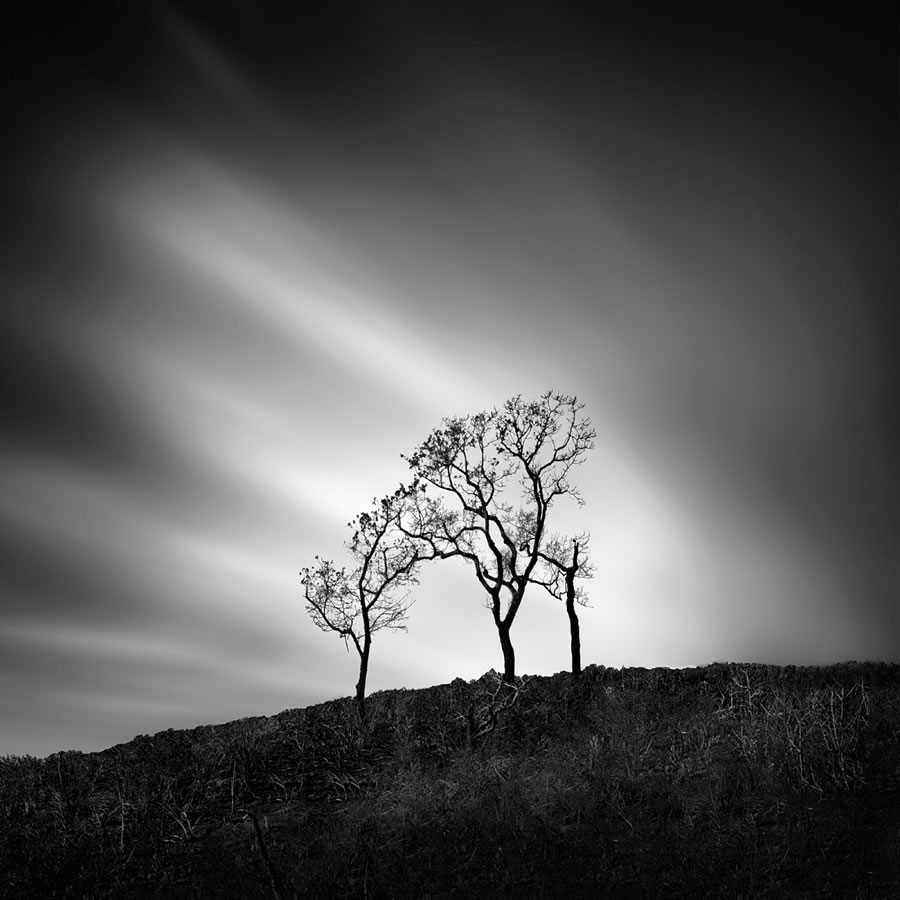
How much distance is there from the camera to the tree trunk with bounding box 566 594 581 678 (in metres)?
32.0

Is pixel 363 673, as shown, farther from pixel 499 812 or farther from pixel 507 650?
pixel 499 812

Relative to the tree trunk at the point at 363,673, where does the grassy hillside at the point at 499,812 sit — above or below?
below

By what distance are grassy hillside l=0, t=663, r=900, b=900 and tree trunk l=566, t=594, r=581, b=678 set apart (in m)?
11.0

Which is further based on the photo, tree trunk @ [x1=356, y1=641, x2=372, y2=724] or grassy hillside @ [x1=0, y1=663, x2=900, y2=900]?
tree trunk @ [x1=356, y1=641, x2=372, y2=724]

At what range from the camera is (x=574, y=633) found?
3328 centimetres

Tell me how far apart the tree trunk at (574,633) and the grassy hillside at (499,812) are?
1102 cm

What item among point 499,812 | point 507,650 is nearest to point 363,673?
point 507,650

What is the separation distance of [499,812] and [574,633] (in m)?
20.5

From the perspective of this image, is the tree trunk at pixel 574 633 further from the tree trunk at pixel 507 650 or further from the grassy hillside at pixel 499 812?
the grassy hillside at pixel 499 812

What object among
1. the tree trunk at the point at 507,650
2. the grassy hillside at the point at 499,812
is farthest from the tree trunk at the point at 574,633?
the grassy hillside at the point at 499,812

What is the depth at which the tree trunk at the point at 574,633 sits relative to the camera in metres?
32.0

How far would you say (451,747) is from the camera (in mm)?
18656

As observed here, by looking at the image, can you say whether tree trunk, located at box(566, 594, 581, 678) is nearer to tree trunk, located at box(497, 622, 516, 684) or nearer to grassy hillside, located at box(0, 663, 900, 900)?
tree trunk, located at box(497, 622, 516, 684)

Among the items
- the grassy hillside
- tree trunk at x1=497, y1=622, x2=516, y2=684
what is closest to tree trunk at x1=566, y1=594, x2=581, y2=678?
tree trunk at x1=497, y1=622, x2=516, y2=684
